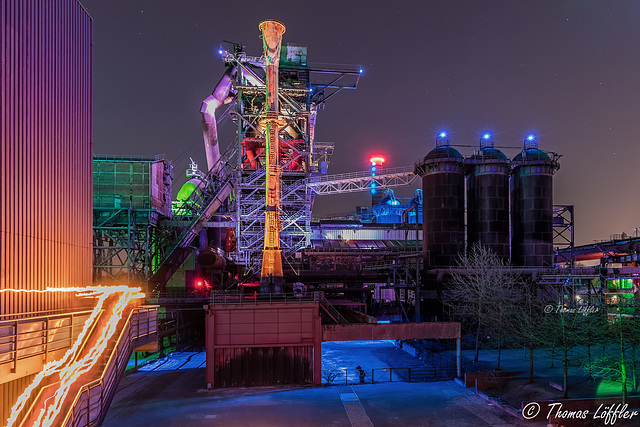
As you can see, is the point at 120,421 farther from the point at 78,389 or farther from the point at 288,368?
the point at 288,368

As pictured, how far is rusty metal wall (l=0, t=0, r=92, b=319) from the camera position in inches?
605

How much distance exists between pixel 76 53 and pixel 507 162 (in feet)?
135

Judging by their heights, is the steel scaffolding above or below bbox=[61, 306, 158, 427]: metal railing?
above

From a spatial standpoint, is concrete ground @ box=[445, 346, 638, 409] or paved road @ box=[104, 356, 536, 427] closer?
paved road @ box=[104, 356, 536, 427]

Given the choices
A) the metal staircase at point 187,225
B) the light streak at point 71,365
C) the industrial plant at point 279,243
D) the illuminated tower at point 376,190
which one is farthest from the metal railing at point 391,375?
the illuminated tower at point 376,190

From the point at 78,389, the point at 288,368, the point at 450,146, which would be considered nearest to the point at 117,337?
the point at 78,389

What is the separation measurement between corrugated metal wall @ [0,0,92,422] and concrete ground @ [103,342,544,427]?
6.99 meters

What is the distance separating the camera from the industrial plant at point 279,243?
25266 mm

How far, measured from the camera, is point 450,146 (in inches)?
1826

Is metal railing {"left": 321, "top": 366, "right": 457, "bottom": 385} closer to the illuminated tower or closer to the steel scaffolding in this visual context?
the steel scaffolding

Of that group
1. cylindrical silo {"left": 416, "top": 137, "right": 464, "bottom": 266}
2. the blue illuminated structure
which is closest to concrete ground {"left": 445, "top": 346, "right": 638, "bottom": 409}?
cylindrical silo {"left": 416, "top": 137, "right": 464, "bottom": 266}

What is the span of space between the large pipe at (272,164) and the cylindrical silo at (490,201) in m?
23.8

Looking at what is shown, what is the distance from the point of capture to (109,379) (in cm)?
1483

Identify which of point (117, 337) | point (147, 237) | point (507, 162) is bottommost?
point (117, 337)
